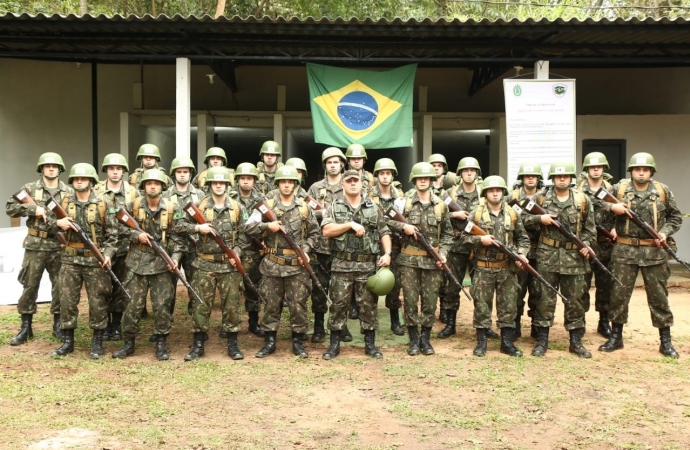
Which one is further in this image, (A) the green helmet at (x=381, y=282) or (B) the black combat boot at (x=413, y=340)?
(B) the black combat boot at (x=413, y=340)

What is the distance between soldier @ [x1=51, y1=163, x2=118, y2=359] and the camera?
20.7 feet

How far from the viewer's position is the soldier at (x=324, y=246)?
7.16 m

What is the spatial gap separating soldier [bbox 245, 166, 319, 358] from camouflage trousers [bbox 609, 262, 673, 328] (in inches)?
126

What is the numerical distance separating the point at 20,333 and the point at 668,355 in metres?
6.87

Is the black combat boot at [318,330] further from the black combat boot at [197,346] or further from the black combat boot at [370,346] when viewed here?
the black combat boot at [197,346]

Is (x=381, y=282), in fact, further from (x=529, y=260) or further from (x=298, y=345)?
(x=529, y=260)

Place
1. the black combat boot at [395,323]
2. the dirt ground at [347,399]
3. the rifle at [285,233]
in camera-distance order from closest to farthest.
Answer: the dirt ground at [347,399] < the rifle at [285,233] < the black combat boot at [395,323]

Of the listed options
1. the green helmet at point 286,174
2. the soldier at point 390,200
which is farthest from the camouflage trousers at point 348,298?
the green helmet at point 286,174

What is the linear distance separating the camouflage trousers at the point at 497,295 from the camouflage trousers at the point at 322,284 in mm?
1670

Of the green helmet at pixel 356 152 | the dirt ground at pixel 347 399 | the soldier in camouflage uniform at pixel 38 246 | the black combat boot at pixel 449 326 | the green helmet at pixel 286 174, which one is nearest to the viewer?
the dirt ground at pixel 347 399

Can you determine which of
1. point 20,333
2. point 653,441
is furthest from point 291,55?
point 653,441

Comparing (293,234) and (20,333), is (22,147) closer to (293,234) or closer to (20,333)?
(20,333)

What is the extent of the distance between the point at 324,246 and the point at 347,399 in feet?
7.82

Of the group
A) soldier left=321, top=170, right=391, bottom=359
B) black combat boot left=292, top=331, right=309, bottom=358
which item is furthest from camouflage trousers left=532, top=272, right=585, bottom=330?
black combat boot left=292, top=331, right=309, bottom=358
